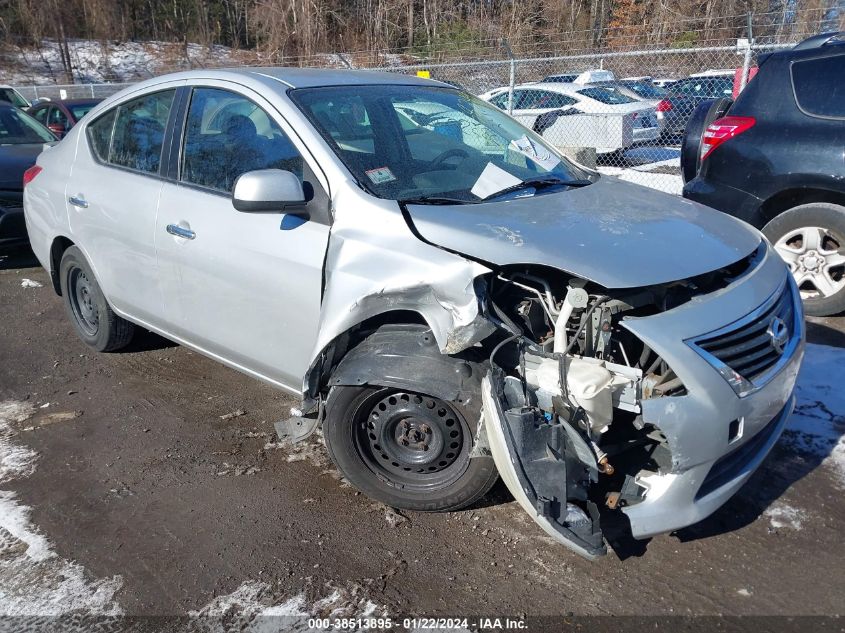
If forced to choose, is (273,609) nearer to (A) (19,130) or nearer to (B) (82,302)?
(B) (82,302)

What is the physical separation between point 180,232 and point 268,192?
89cm

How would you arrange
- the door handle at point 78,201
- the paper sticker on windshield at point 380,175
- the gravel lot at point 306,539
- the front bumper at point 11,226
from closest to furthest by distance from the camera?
the gravel lot at point 306,539
the paper sticker on windshield at point 380,175
the door handle at point 78,201
the front bumper at point 11,226

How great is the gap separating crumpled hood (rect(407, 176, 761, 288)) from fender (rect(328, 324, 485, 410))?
0.42 meters

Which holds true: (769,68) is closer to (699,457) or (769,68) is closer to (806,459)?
(806,459)

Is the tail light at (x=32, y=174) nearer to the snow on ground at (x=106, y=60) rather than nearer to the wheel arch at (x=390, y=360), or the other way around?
the wheel arch at (x=390, y=360)

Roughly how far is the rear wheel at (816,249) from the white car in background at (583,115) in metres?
6.04

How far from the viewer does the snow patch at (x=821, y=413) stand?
3562mm

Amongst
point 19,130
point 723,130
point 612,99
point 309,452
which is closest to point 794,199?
point 723,130

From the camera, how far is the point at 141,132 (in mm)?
4211

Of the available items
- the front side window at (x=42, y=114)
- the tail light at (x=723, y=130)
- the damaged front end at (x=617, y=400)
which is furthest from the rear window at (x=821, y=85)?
the front side window at (x=42, y=114)

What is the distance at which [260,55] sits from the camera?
2991cm

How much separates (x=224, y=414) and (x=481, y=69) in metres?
13.7

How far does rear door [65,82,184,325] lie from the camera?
400 cm

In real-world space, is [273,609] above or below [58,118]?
below
